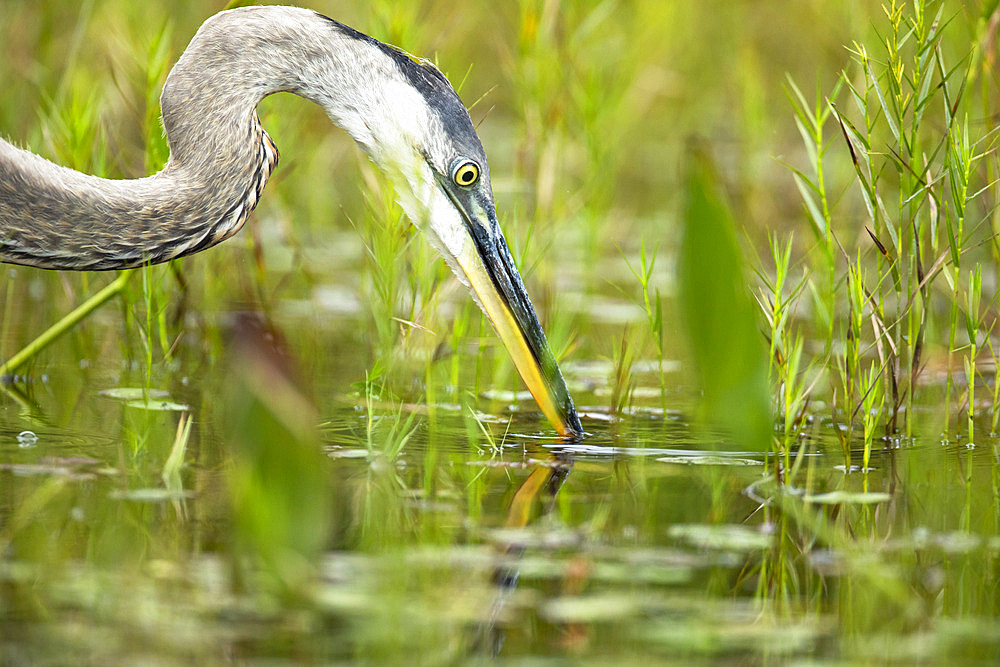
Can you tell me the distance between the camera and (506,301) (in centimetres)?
360

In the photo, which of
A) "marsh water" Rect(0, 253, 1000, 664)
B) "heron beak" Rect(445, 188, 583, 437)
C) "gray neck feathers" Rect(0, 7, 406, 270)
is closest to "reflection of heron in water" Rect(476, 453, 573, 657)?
"marsh water" Rect(0, 253, 1000, 664)

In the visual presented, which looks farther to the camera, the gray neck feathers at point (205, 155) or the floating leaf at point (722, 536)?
the gray neck feathers at point (205, 155)

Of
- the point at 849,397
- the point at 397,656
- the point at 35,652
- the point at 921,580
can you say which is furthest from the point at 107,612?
the point at 849,397

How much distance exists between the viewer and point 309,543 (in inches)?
88.0

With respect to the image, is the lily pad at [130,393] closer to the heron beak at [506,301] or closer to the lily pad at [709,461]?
the heron beak at [506,301]

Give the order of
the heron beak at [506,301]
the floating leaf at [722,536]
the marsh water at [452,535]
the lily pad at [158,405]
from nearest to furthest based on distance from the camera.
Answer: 1. the marsh water at [452,535]
2. the floating leaf at [722,536]
3. the heron beak at [506,301]
4. the lily pad at [158,405]

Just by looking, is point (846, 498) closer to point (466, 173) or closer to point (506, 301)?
point (506, 301)

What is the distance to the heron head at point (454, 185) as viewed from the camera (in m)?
3.54

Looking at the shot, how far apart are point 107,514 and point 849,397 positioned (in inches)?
78.8

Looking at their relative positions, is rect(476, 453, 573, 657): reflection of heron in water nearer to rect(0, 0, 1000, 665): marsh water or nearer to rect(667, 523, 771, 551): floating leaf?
rect(0, 0, 1000, 665): marsh water

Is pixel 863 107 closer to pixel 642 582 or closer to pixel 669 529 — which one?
pixel 669 529

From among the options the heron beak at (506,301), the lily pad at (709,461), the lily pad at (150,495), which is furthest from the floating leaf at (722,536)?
the lily pad at (150,495)

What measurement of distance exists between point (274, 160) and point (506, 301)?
0.79 metres

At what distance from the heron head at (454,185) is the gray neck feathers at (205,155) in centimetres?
1
